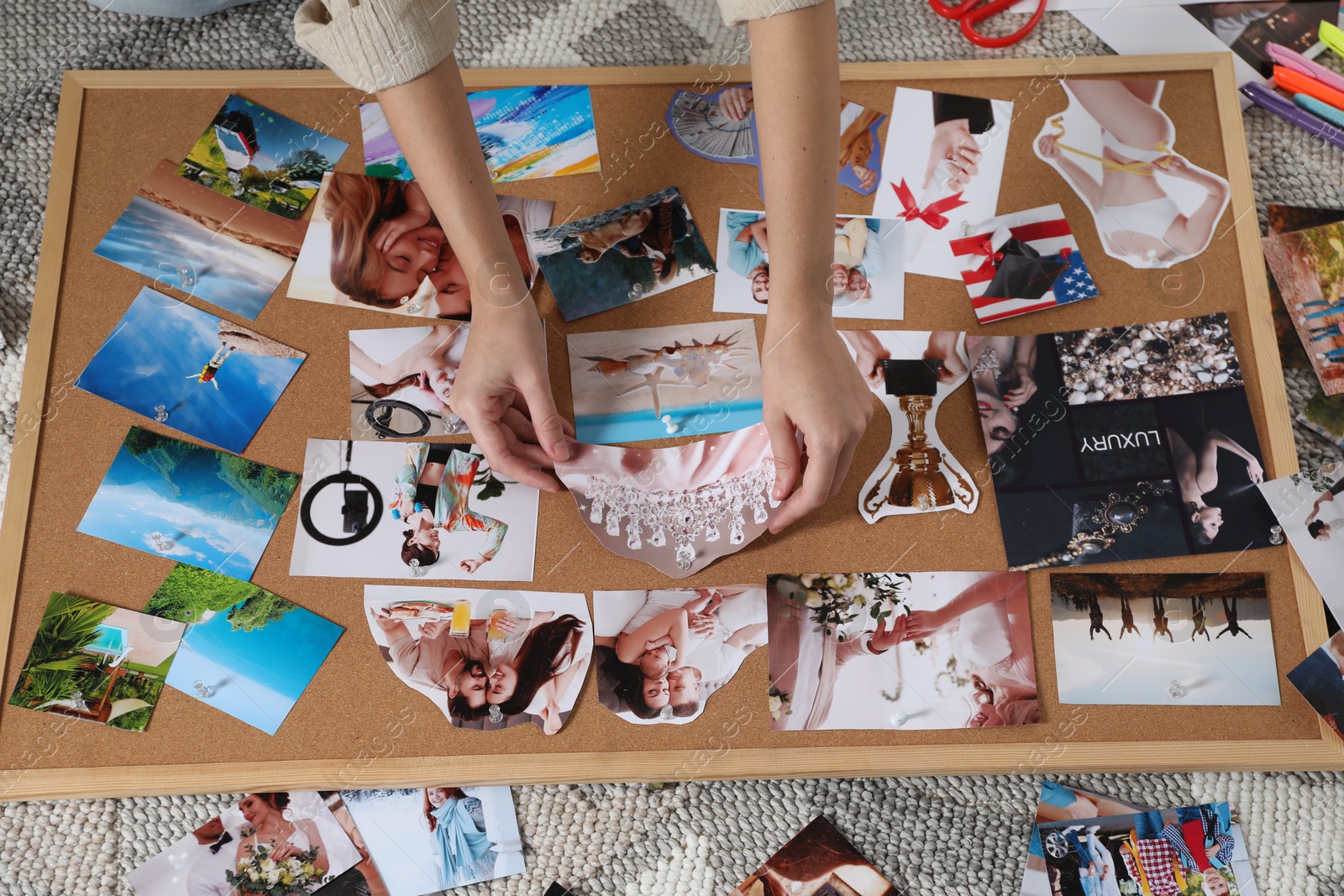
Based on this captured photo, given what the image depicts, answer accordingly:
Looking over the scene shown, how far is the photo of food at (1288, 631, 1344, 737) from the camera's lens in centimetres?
83

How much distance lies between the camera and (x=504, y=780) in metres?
0.81

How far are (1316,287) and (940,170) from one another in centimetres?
43

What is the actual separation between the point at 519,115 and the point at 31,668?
74cm

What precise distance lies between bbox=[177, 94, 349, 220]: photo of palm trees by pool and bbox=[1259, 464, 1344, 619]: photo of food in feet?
3.40

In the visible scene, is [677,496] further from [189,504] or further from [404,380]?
[189,504]

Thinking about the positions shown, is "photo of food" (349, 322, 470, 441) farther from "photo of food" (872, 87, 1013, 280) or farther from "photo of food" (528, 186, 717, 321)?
"photo of food" (872, 87, 1013, 280)

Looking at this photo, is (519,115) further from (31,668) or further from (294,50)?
(31,668)

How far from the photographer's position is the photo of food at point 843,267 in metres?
0.92

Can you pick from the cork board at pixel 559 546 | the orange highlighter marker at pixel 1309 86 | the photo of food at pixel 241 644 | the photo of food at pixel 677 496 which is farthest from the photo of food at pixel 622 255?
the orange highlighter marker at pixel 1309 86

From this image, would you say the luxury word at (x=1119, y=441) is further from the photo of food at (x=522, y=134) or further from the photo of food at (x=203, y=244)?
the photo of food at (x=203, y=244)

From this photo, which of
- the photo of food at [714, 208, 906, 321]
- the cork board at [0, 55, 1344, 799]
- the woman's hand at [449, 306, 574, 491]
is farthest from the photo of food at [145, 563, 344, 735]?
the photo of food at [714, 208, 906, 321]

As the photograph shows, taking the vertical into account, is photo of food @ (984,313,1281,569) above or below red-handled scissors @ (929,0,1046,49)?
below

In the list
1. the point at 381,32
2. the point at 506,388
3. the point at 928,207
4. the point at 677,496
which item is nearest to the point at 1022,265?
the point at 928,207

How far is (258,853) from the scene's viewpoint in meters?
0.83
